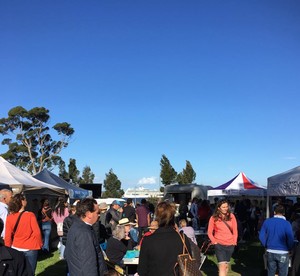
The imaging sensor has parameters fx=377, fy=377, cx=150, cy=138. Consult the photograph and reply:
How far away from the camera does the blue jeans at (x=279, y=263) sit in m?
5.84

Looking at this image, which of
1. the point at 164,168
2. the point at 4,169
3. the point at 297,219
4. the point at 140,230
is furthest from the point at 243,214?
the point at 164,168

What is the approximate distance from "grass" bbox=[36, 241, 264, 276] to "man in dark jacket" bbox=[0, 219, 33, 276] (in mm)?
6498

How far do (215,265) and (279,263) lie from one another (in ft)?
12.3

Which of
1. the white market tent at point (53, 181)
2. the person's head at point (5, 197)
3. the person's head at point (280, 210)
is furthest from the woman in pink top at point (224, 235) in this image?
the white market tent at point (53, 181)

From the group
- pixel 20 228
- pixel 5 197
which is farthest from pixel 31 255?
pixel 5 197

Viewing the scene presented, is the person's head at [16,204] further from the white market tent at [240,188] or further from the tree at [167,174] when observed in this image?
the tree at [167,174]

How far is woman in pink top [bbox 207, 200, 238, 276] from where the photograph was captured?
20.2 ft

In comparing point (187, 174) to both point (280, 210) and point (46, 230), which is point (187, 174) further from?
point (280, 210)

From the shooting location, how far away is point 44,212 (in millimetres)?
A: 11258

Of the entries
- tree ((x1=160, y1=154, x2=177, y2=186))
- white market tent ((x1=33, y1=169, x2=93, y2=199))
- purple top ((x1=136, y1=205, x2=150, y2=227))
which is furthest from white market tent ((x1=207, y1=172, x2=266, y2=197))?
tree ((x1=160, y1=154, x2=177, y2=186))

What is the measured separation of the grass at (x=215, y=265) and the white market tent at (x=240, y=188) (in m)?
6.06

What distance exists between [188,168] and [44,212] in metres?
33.3

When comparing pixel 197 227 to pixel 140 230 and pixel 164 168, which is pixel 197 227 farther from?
pixel 164 168

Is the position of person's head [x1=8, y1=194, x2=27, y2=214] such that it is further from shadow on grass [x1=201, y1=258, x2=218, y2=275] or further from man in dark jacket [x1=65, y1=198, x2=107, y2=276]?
shadow on grass [x1=201, y1=258, x2=218, y2=275]
